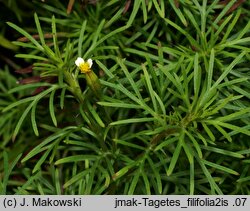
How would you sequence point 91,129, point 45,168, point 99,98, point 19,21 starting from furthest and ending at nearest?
point 19,21 → point 45,168 → point 91,129 → point 99,98

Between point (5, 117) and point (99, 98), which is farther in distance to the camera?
point (5, 117)

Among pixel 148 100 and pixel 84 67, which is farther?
pixel 148 100

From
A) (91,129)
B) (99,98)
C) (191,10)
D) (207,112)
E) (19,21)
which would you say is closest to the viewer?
(207,112)

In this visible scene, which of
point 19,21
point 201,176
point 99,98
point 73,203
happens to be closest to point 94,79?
point 99,98

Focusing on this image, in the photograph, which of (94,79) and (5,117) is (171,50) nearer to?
(94,79)

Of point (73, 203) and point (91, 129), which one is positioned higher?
point (91, 129)

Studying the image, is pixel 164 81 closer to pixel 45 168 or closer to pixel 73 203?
pixel 73 203

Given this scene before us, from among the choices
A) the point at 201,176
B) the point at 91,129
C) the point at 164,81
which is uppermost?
the point at 164,81
